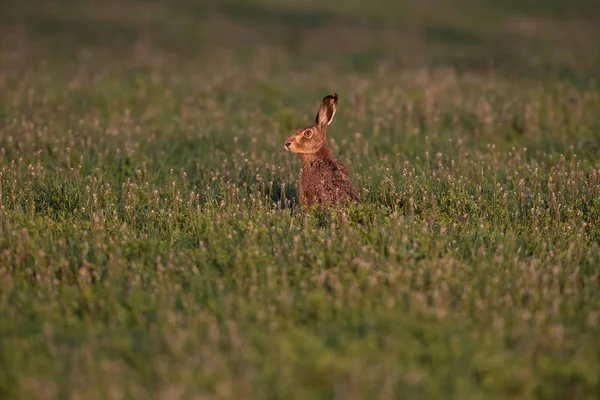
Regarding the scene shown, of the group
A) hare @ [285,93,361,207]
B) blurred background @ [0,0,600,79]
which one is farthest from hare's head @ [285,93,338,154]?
blurred background @ [0,0,600,79]

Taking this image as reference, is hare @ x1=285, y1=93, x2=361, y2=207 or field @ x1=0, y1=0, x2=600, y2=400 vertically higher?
hare @ x1=285, y1=93, x2=361, y2=207

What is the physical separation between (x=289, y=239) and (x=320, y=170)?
1.57m

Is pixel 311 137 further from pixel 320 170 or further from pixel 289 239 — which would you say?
pixel 289 239

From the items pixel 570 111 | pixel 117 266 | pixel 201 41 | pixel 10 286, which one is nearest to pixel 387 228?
pixel 117 266

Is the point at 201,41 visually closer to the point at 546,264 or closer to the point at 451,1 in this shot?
the point at 451,1

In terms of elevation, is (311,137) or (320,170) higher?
(311,137)

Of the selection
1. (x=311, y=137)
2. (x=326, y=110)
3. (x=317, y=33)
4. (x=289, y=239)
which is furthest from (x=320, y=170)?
(x=317, y=33)

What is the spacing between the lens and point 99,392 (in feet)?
17.5

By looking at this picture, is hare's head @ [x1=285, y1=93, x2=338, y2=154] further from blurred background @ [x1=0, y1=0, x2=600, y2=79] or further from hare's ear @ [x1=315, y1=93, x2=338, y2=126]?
blurred background @ [x1=0, y1=0, x2=600, y2=79]

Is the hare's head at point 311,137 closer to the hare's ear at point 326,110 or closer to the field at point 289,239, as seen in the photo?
the hare's ear at point 326,110

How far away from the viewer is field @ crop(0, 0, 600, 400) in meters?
5.68

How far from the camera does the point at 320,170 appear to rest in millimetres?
9492

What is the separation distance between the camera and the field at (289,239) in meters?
5.68

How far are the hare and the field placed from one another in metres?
0.29
